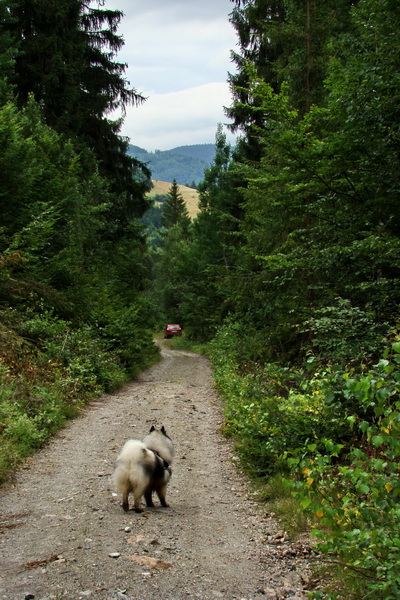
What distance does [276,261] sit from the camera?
12.2 m

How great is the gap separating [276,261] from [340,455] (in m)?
6.68

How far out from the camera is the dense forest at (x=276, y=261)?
396cm

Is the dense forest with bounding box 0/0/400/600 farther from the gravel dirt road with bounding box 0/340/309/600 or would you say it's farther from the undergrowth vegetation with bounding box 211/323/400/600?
the gravel dirt road with bounding box 0/340/309/600

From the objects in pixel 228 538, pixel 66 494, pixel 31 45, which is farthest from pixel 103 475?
pixel 31 45

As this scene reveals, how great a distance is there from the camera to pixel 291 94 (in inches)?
541

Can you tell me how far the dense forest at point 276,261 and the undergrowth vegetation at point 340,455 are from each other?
28mm

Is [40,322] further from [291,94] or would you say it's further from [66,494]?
[291,94]

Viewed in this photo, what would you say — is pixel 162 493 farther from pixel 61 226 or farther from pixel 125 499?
pixel 61 226

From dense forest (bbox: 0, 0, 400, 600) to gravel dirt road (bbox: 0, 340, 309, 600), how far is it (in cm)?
45

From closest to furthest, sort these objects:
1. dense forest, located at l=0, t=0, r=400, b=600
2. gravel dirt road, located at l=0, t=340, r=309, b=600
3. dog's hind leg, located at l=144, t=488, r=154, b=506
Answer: gravel dirt road, located at l=0, t=340, r=309, b=600 < dense forest, located at l=0, t=0, r=400, b=600 < dog's hind leg, located at l=144, t=488, r=154, b=506

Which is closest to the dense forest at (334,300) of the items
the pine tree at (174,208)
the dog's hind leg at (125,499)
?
the dog's hind leg at (125,499)

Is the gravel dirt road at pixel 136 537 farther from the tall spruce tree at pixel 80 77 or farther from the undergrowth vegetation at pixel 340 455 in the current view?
the tall spruce tree at pixel 80 77

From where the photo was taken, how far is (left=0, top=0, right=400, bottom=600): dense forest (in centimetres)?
396

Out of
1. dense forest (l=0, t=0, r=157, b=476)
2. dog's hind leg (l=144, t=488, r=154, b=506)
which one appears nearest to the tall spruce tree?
dense forest (l=0, t=0, r=157, b=476)
